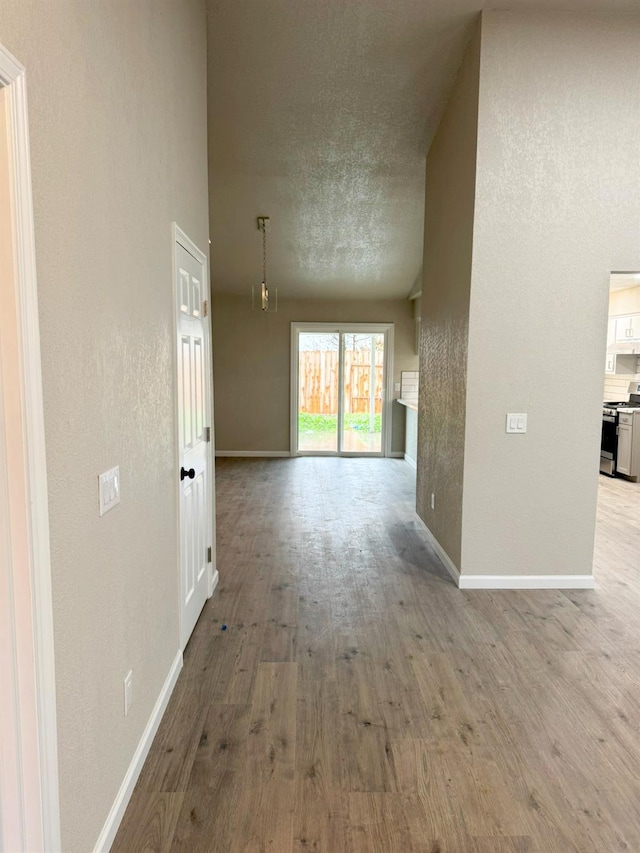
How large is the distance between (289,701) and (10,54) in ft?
7.57

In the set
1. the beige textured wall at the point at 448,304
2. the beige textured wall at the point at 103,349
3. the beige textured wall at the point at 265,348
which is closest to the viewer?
the beige textured wall at the point at 103,349

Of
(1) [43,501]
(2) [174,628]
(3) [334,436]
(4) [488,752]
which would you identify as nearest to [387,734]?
(4) [488,752]

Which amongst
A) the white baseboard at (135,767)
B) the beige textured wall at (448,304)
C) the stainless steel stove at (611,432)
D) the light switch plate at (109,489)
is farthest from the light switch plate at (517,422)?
the stainless steel stove at (611,432)

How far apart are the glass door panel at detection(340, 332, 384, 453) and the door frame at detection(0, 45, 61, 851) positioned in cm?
731

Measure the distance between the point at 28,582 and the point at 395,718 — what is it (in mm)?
1646

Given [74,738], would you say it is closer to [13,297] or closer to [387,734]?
[13,297]

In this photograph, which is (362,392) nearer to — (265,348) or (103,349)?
(265,348)

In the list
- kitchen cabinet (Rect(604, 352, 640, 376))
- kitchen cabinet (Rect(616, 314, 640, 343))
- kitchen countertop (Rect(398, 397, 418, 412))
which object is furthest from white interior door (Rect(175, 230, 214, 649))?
kitchen cabinet (Rect(604, 352, 640, 376))

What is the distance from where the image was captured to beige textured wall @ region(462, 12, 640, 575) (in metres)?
3.19

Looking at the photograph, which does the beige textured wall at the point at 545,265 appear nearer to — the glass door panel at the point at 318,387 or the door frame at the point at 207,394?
the door frame at the point at 207,394

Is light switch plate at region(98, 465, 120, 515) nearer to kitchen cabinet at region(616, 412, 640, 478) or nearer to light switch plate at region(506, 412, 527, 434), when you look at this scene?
light switch plate at region(506, 412, 527, 434)

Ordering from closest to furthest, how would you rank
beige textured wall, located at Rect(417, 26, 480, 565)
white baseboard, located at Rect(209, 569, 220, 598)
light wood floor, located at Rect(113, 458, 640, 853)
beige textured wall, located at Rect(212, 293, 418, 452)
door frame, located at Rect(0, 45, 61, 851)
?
door frame, located at Rect(0, 45, 61, 851)
light wood floor, located at Rect(113, 458, 640, 853)
white baseboard, located at Rect(209, 569, 220, 598)
beige textured wall, located at Rect(417, 26, 480, 565)
beige textured wall, located at Rect(212, 293, 418, 452)

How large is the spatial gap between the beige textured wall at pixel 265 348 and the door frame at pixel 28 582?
7.18 m

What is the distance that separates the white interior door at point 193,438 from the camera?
8.50ft
